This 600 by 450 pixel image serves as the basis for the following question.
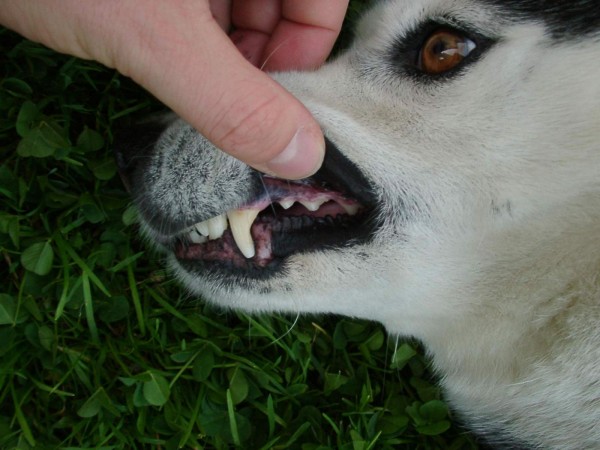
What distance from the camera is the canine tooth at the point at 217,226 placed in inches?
77.4

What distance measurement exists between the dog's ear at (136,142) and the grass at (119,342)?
0.43 metres

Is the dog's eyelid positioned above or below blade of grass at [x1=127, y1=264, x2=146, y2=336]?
above

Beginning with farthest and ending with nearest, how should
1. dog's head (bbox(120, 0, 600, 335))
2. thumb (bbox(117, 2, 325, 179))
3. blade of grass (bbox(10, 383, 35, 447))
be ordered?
blade of grass (bbox(10, 383, 35, 447)), dog's head (bbox(120, 0, 600, 335)), thumb (bbox(117, 2, 325, 179))

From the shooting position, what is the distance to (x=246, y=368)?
2.61m

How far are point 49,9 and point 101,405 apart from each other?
1.34m

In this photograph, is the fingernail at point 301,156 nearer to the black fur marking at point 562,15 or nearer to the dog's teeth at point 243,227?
the dog's teeth at point 243,227

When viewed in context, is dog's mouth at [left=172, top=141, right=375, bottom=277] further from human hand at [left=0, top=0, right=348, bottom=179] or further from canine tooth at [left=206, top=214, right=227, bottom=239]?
human hand at [left=0, top=0, right=348, bottom=179]

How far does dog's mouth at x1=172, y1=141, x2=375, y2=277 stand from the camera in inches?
72.7

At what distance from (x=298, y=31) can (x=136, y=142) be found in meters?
0.73

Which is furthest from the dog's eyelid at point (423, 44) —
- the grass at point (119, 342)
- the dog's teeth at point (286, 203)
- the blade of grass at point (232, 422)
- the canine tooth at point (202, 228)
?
the blade of grass at point (232, 422)

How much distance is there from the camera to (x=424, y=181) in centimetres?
181

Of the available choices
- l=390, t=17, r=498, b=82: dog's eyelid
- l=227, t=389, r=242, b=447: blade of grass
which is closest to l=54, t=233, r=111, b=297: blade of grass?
l=227, t=389, r=242, b=447: blade of grass

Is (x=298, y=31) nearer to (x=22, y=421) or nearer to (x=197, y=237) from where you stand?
(x=197, y=237)

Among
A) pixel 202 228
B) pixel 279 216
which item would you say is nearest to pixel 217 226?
pixel 202 228
